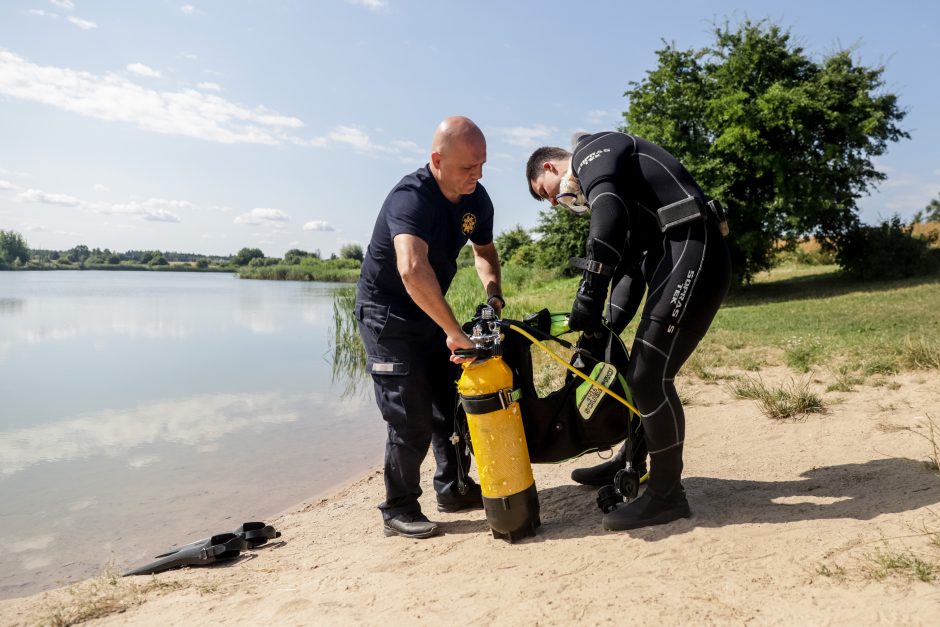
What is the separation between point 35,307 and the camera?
78.9 ft

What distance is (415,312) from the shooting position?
3.69 meters

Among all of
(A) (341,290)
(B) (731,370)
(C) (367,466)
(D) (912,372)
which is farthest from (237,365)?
(D) (912,372)

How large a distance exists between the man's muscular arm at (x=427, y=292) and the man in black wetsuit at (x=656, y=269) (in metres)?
0.67

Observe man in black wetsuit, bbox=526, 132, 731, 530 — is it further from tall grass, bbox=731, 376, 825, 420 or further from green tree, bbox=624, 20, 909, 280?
green tree, bbox=624, 20, 909, 280

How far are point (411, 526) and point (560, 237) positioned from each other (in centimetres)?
2125

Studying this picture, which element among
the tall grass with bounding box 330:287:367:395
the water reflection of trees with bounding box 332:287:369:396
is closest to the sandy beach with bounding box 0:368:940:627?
the water reflection of trees with bounding box 332:287:369:396

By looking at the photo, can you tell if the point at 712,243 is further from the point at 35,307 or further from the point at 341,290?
the point at 35,307

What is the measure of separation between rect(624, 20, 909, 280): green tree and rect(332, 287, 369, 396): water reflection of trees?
1066 cm

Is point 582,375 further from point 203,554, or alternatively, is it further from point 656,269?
point 203,554

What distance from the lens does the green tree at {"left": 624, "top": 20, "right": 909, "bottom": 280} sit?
17812mm

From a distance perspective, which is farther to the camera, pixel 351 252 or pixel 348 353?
pixel 351 252

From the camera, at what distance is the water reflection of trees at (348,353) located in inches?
435

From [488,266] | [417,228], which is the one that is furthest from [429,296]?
[488,266]

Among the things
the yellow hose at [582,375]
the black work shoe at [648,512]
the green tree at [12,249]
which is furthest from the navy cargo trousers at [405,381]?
the green tree at [12,249]
